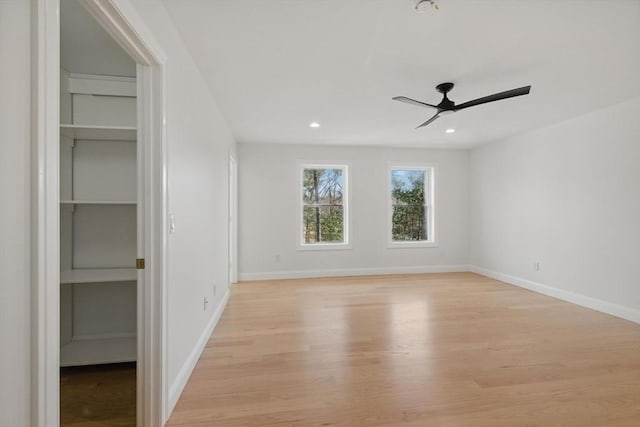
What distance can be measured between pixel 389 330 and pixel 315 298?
1.37 meters

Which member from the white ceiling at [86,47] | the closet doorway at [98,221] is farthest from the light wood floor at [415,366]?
the white ceiling at [86,47]

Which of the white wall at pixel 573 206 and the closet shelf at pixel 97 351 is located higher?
the white wall at pixel 573 206

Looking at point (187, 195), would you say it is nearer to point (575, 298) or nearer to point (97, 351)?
point (97, 351)

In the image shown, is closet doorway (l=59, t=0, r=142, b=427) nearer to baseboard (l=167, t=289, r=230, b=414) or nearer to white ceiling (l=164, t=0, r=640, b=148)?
baseboard (l=167, t=289, r=230, b=414)

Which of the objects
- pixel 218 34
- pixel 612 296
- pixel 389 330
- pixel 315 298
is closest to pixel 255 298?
pixel 315 298

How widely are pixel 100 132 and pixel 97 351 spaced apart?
5.32 ft

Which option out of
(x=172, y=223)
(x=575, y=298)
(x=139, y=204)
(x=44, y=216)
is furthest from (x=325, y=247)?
(x=44, y=216)

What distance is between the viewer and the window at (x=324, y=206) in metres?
5.53

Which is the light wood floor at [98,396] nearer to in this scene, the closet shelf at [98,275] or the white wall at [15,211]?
the closet shelf at [98,275]

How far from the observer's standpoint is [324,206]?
5.59 metres

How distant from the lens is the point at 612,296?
11.3 feet

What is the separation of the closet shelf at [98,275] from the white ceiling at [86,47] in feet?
5.06

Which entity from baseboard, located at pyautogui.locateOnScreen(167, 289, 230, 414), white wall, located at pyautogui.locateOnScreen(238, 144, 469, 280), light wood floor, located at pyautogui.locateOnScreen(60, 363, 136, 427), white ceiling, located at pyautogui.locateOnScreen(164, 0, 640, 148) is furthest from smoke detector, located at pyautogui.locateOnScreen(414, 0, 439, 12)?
white wall, located at pyautogui.locateOnScreen(238, 144, 469, 280)

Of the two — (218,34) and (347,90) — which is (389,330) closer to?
(347,90)
